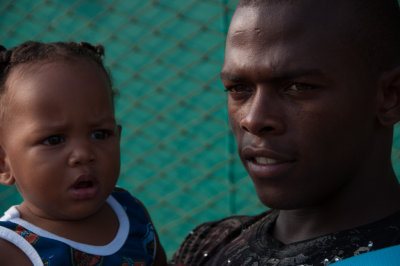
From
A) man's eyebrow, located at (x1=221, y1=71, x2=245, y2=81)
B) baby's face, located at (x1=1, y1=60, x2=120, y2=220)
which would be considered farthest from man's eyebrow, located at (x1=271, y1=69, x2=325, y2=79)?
baby's face, located at (x1=1, y1=60, x2=120, y2=220)

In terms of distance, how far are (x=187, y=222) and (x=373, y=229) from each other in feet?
7.42

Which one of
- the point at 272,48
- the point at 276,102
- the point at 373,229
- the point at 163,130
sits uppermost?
the point at 272,48

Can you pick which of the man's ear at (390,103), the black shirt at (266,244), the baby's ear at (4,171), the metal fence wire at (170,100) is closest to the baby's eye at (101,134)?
the baby's ear at (4,171)

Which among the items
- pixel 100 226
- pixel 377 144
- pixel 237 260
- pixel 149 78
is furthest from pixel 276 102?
pixel 149 78

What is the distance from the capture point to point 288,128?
4.20 feet

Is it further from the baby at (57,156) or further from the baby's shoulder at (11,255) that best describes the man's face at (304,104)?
the baby's shoulder at (11,255)

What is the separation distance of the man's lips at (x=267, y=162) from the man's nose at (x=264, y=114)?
0.05m

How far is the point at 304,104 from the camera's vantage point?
4.20 ft

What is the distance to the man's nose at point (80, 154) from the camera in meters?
1.47

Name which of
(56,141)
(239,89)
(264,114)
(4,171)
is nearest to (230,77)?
(239,89)

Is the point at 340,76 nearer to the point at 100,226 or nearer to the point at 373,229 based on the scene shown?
the point at 373,229

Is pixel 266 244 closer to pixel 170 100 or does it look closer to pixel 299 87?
pixel 299 87

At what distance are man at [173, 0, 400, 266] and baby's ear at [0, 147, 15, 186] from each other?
2.13 feet

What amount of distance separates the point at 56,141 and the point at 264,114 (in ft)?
1.88
